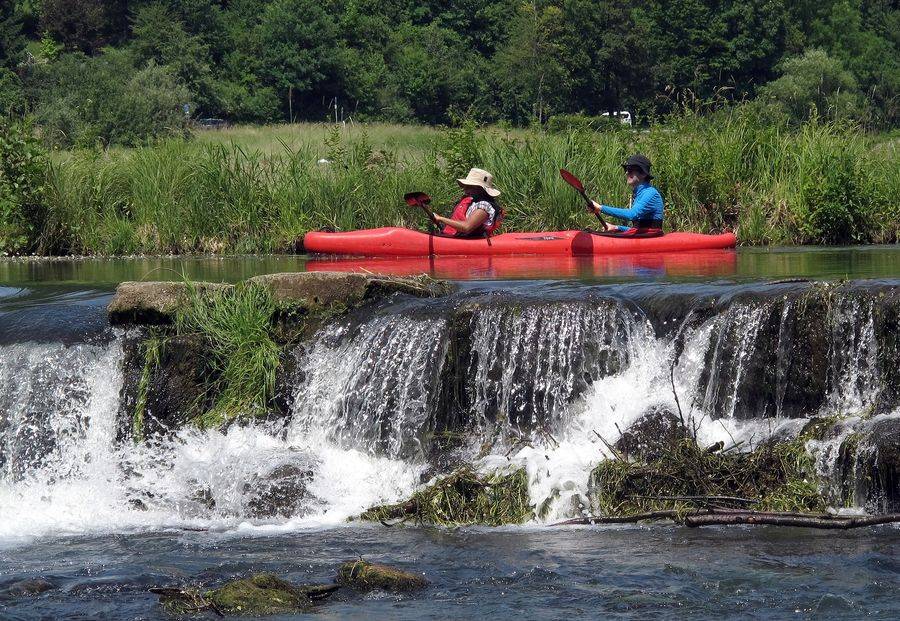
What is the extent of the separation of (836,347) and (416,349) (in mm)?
2381

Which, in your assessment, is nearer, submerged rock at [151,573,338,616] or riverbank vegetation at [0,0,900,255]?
submerged rock at [151,573,338,616]

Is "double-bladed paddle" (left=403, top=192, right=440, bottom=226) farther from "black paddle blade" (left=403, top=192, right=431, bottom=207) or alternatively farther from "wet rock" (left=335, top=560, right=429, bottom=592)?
"wet rock" (left=335, top=560, right=429, bottom=592)

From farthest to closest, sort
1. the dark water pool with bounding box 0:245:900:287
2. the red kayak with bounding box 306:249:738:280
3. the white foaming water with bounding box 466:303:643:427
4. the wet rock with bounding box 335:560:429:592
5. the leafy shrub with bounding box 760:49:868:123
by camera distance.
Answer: the leafy shrub with bounding box 760:49:868:123 → the red kayak with bounding box 306:249:738:280 → the dark water pool with bounding box 0:245:900:287 → the white foaming water with bounding box 466:303:643:427 → the wet rock with bounding box 335:560:429:592

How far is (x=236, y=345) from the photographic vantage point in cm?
805

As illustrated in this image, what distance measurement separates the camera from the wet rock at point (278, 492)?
702cm

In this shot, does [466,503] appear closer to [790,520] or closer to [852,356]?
[790,520]

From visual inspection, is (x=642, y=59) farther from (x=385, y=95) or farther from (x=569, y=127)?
(x=569, y=127)

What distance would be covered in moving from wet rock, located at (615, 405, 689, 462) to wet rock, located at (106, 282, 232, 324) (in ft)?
8.87

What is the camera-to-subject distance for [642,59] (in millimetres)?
52312

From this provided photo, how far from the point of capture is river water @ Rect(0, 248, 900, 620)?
212 inches

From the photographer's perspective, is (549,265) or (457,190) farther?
(457,190)

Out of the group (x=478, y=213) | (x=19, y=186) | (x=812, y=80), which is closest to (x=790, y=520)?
(x=478, y=213)

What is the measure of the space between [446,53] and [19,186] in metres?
41.9

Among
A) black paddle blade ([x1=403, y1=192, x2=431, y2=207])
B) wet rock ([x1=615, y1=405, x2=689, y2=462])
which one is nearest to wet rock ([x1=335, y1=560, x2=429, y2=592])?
wet rock ([x1=615, y1=405, x2=689, y2=462])
